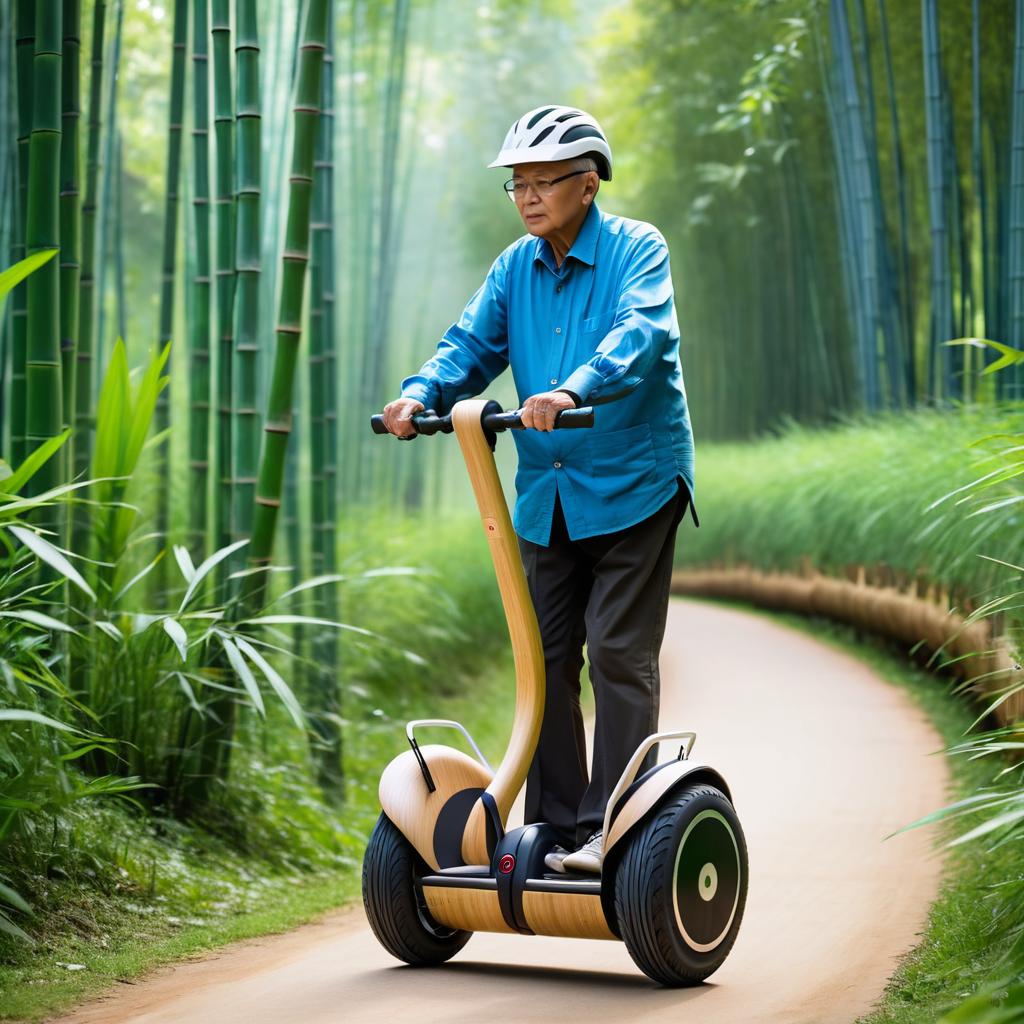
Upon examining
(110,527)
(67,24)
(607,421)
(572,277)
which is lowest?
(110,527)

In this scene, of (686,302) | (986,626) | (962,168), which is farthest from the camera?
(686,302)

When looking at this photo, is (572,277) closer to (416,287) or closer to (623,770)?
(623,770)

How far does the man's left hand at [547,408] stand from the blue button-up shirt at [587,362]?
0.17 m

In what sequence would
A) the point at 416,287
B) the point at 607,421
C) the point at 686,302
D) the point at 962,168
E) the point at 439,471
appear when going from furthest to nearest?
the point at 416,287 → the point at 686,302 → the point at 439,471 → the point at 962,168 → the point at 607,421

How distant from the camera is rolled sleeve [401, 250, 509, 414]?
2715 mm

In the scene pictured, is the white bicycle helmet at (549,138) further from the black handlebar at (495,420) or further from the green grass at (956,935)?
the green grass at (956,935)

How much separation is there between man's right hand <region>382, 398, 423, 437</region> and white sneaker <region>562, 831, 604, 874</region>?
755 mm

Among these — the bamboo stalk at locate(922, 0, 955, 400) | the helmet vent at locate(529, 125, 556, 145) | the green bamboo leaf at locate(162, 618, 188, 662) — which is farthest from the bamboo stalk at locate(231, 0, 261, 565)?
the bamboo stalk at locate(922, 0, 955, 400)

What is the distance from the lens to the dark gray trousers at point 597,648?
8.28 feet

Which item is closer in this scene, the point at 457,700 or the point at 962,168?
the point at 457,700

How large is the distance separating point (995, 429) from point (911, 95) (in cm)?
377

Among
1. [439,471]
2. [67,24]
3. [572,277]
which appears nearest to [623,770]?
[572,277]

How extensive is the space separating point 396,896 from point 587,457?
823 mm

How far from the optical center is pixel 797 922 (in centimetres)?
300
